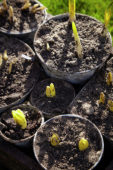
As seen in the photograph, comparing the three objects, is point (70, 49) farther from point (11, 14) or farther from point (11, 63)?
point (11, 14)

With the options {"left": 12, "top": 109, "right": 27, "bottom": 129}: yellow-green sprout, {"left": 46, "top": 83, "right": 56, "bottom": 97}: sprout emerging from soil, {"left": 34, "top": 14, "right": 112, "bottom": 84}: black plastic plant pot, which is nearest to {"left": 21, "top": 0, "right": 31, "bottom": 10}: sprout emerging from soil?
{"left": 34, "top": 14, "right": 112, "bottom": 84}: black plastic plant pot

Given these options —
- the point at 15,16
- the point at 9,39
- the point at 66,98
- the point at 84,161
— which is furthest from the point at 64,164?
the point at 15,16

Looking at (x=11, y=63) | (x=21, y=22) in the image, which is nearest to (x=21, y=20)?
Answer: (x=21, y=22)

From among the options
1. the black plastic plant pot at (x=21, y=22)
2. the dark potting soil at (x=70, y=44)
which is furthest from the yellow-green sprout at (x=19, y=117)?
the black plastic plant pot at (x=21, y=22)

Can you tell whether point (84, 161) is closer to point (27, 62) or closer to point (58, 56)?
point (58, 56)

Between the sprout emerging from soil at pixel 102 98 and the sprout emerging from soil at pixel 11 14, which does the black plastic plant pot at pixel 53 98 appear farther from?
the sprout emerging from soil at pixel 11 14
